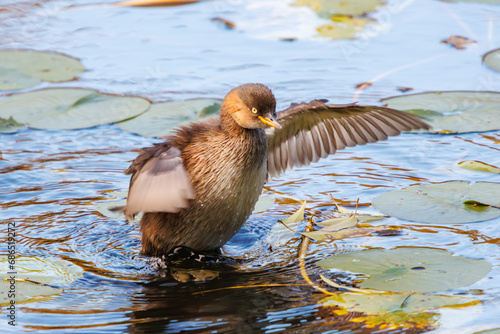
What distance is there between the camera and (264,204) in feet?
18.3

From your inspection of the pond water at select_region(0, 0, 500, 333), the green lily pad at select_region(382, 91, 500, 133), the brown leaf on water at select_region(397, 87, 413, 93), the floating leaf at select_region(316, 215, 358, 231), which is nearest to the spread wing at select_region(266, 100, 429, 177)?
the pond water at select_region(0, 0, 500, 333)

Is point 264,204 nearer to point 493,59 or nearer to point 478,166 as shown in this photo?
point 478,166

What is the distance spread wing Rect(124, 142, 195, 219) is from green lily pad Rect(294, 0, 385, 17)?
5902 mm

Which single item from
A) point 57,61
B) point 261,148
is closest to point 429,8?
point 57,61

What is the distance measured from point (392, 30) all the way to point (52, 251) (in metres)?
6.27

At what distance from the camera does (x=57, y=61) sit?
27.9ft

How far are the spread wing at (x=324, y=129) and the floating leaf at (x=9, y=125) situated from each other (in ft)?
9.32

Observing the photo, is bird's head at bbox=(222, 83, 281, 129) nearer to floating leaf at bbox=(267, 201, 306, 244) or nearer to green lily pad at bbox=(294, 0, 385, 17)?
floating leaf at bbox=(267, 201, 306, 244)

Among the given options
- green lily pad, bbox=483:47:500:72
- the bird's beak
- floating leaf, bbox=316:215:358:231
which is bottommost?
floating leaf, bbox=316:215:358:231

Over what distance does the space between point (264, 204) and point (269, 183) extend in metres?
0.64

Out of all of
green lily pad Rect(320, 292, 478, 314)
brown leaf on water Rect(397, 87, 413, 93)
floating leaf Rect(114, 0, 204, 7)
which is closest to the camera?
green lily pad Rect(320, 292, 478, 314)

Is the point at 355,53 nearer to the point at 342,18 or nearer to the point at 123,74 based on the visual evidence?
the point at 342,18

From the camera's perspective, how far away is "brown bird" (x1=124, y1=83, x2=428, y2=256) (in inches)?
176

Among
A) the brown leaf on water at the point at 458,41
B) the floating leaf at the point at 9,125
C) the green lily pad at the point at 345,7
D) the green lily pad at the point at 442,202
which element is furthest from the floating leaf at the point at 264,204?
the green lily pad at the point at 345,7
